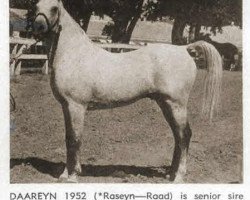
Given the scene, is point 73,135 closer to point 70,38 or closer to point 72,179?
point 72,179

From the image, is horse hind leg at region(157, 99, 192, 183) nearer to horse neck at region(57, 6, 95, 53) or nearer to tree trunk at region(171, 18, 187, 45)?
horse neck at region(57, 6, 95, 53)

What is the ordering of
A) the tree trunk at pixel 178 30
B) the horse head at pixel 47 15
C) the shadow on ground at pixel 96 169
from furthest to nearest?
the tree trunk at pixel 178 30, the shadow on ground at pixel 96 169, the horse head at pixel 47 15

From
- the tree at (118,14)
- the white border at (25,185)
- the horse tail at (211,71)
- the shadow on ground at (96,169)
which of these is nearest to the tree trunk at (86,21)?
the tree at (118,14)

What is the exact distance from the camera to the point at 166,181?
2.02 m

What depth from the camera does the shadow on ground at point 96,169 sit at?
1.99m

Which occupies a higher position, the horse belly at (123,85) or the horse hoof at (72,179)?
the horse belly at (123,85)

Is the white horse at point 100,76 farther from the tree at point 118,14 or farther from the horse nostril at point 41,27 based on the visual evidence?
the tree at point 118,14

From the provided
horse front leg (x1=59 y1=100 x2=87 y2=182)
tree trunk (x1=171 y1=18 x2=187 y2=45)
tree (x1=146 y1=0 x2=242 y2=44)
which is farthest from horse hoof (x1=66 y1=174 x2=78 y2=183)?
tree trunk (x1=171 y1=18 x2=187 y2=45)

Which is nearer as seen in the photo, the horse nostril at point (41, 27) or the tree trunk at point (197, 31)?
the horse nostril at point (41, 27)

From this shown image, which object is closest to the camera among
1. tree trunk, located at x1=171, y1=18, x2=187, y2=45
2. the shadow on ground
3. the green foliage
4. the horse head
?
the horse head

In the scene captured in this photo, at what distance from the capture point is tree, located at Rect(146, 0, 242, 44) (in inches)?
88.6

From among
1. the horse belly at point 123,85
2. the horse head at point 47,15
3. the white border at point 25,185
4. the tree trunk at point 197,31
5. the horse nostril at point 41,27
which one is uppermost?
the horse head at point 47,15

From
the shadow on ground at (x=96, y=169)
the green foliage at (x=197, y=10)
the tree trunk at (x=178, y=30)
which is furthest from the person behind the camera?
the tree trunk at (x=178, y=30)

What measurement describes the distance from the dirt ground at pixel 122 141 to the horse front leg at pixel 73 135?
0.05 m
